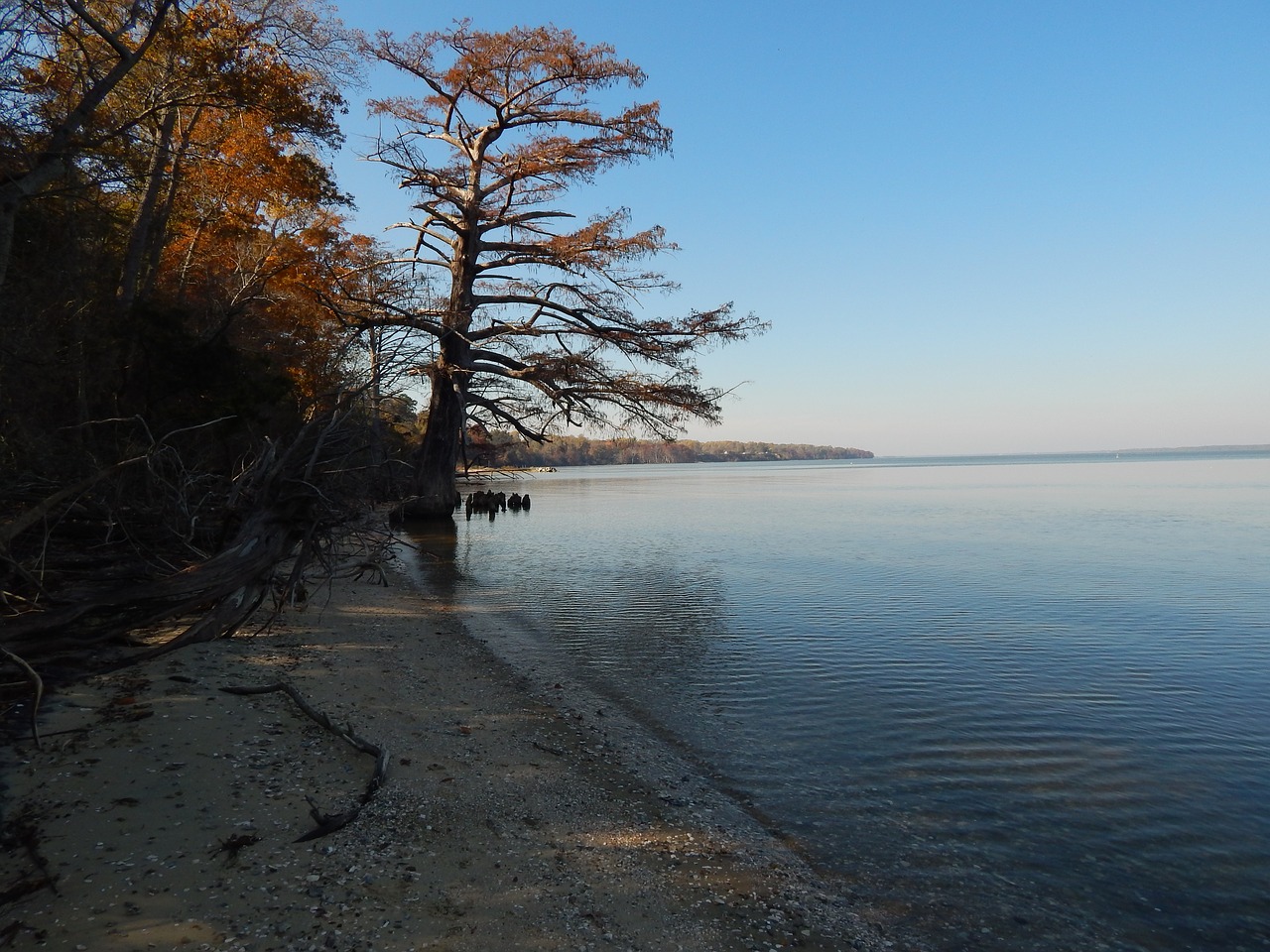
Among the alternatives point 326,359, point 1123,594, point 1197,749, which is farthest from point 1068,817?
point 326,359

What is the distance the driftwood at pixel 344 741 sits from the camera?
371cm

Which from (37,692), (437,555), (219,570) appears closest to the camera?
(37,692)

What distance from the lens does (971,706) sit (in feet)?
21.9

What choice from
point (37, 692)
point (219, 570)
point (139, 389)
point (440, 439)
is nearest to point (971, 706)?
point (219, 570)

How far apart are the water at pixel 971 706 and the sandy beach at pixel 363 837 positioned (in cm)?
63

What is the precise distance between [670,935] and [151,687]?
411 centimetres

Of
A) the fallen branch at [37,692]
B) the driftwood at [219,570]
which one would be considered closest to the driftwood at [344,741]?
the driftwood at [219,570]

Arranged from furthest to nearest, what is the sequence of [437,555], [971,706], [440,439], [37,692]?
[440,439]
[437,555]
[971,706]
[37,692]

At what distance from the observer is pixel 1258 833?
14.3 ft

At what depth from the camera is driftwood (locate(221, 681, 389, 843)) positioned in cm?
371

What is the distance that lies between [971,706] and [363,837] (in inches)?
212

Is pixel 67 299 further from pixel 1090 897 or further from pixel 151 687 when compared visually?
pixel 1090 897

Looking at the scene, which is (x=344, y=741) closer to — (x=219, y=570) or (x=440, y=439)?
(x=219, y=570)

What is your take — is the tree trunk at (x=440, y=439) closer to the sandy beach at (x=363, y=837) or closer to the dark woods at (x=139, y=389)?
the dark woods at (x=139, y=389)
